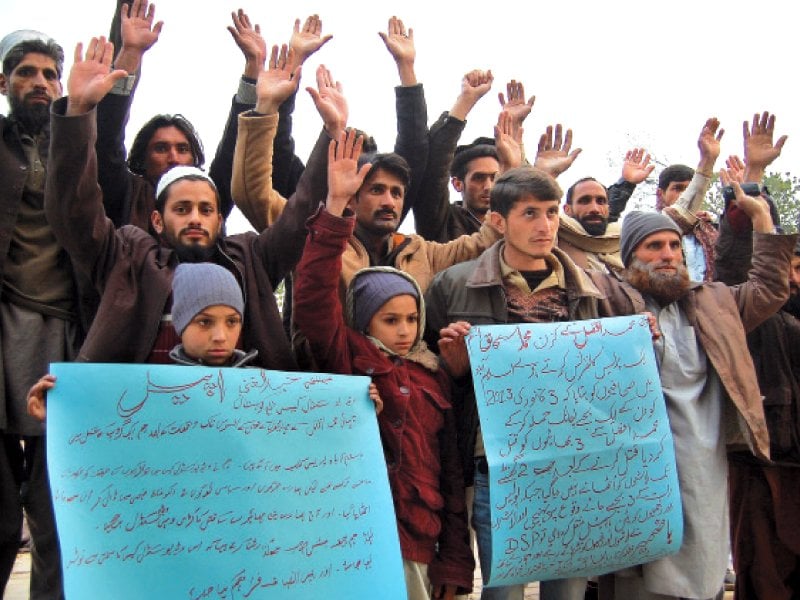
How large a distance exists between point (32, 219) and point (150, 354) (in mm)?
991

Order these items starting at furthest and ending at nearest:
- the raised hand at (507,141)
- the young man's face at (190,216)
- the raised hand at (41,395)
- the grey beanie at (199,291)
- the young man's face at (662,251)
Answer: the raised hand at (507,141)
the young man's face at (662,251)
the young man's face at (190,216)
the grey beanie at (199,291)
the raised hand at (41,395)

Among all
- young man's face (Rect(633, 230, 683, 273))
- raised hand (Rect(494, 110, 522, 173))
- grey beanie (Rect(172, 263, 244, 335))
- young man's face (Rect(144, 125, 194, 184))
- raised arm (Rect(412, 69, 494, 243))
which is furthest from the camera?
raised arm (Rect(412, 69, 494, 243))

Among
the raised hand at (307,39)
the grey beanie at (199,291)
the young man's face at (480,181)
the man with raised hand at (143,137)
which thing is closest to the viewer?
the grey beanie at (199,291)

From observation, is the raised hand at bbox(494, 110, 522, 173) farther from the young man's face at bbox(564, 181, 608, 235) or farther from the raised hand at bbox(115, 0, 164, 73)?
the raised hand at bbox(115, 0, 164, 73)

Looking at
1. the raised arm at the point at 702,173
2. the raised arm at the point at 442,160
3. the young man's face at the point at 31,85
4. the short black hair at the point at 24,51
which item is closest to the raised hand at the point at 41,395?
the young man's face at the point at 31,85

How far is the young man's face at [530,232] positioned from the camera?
10.8 ft

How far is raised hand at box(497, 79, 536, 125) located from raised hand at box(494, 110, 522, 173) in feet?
0.14

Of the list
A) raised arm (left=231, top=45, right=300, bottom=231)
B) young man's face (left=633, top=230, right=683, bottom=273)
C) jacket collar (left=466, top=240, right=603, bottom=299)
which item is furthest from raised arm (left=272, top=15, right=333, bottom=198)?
young man's face (left=633, top=230, right=683, bottom=273)

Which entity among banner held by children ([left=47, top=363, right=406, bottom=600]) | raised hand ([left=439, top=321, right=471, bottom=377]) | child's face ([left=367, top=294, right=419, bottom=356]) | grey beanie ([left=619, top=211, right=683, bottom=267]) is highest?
grey beanie ([left=619, top=211, right=683, bottom=267])

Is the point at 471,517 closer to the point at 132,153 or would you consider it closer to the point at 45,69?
→ the point at 132,153

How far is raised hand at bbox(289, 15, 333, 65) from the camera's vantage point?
385 centimetres

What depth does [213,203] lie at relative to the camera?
3.03 m

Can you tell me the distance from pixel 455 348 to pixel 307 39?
1913 mm

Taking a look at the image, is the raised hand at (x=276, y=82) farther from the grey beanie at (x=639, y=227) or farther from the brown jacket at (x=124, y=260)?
the grey beanie at (x=639, y=227)
